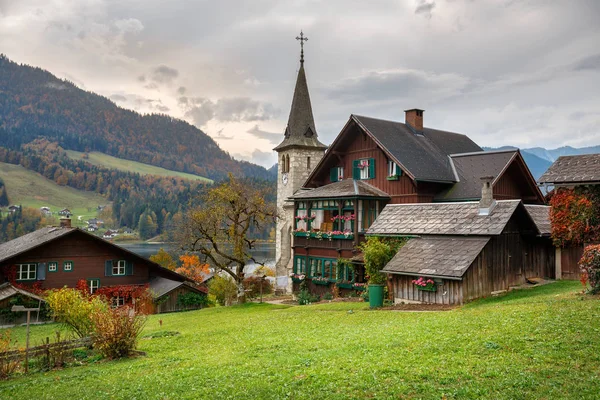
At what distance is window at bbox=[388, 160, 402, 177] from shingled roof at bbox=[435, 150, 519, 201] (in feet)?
9.68

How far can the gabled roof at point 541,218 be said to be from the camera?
26.5 meters

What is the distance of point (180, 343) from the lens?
751 inches

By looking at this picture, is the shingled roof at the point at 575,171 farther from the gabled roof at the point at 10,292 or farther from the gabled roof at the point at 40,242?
the gabled roof at the point at 40,242

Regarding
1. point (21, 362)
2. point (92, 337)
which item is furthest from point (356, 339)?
point (21, 362)

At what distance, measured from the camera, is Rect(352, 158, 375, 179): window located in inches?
1410

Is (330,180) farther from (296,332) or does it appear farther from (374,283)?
(296,332)

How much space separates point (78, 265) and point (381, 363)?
35204mm

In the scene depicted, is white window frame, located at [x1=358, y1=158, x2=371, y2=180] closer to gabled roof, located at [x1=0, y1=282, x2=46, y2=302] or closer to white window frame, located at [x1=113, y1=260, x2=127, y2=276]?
white window frame, located at [x1=113, y1=260, x2=127, y2=276]

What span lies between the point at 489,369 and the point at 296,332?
8595 mm

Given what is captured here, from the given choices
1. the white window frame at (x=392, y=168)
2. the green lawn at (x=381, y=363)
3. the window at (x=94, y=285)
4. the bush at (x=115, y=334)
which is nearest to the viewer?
the green lawn at (x=381, y=363)

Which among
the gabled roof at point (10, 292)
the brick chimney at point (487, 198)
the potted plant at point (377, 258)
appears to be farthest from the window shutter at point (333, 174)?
the gabled roof at point (10, 292)

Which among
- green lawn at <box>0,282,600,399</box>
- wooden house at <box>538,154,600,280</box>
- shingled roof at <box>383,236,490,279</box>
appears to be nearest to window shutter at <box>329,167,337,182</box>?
shingled roof at <box>383,236,490,279</box>

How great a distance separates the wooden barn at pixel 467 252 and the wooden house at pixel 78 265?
22.9m

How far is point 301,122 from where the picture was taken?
4750cm
